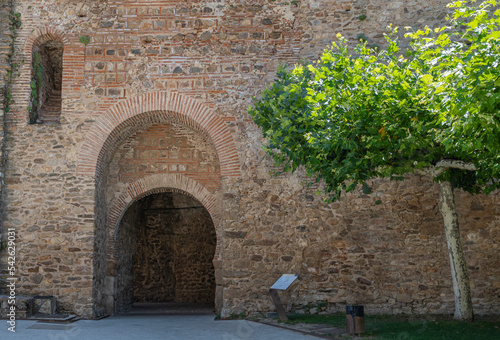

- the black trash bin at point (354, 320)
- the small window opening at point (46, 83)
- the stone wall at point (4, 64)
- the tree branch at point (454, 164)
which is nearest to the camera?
the black trash bin at point (354, 320)

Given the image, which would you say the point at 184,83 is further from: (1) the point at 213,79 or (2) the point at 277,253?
(2) the point at 277,253

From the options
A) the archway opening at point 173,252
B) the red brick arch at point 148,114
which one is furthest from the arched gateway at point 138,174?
the archway opening at point 173,252

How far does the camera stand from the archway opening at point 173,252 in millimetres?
14195

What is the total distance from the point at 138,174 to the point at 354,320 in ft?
18.3

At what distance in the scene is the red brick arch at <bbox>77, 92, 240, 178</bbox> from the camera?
30.4ft

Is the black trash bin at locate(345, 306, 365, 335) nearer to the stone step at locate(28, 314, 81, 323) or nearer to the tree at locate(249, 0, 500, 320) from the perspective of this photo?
the tree at locate(249, 0, 500, 320)

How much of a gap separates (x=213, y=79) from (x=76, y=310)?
5.14 meters

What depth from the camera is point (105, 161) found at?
9.75 m

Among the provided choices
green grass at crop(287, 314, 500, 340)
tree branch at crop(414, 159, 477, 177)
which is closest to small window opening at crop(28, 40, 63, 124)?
green grass at crop(287, 314, 500, 340)

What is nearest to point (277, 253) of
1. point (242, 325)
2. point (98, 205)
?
point (242, 325)

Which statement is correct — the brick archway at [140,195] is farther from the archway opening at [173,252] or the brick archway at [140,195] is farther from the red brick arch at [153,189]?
the archway opening at [173,252]

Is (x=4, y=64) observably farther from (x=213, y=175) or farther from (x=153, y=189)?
(x=213, y=175)

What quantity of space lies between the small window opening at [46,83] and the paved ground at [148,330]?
4139 mm

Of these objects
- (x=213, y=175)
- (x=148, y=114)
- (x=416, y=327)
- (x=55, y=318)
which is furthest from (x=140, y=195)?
(x=416, y=327)
